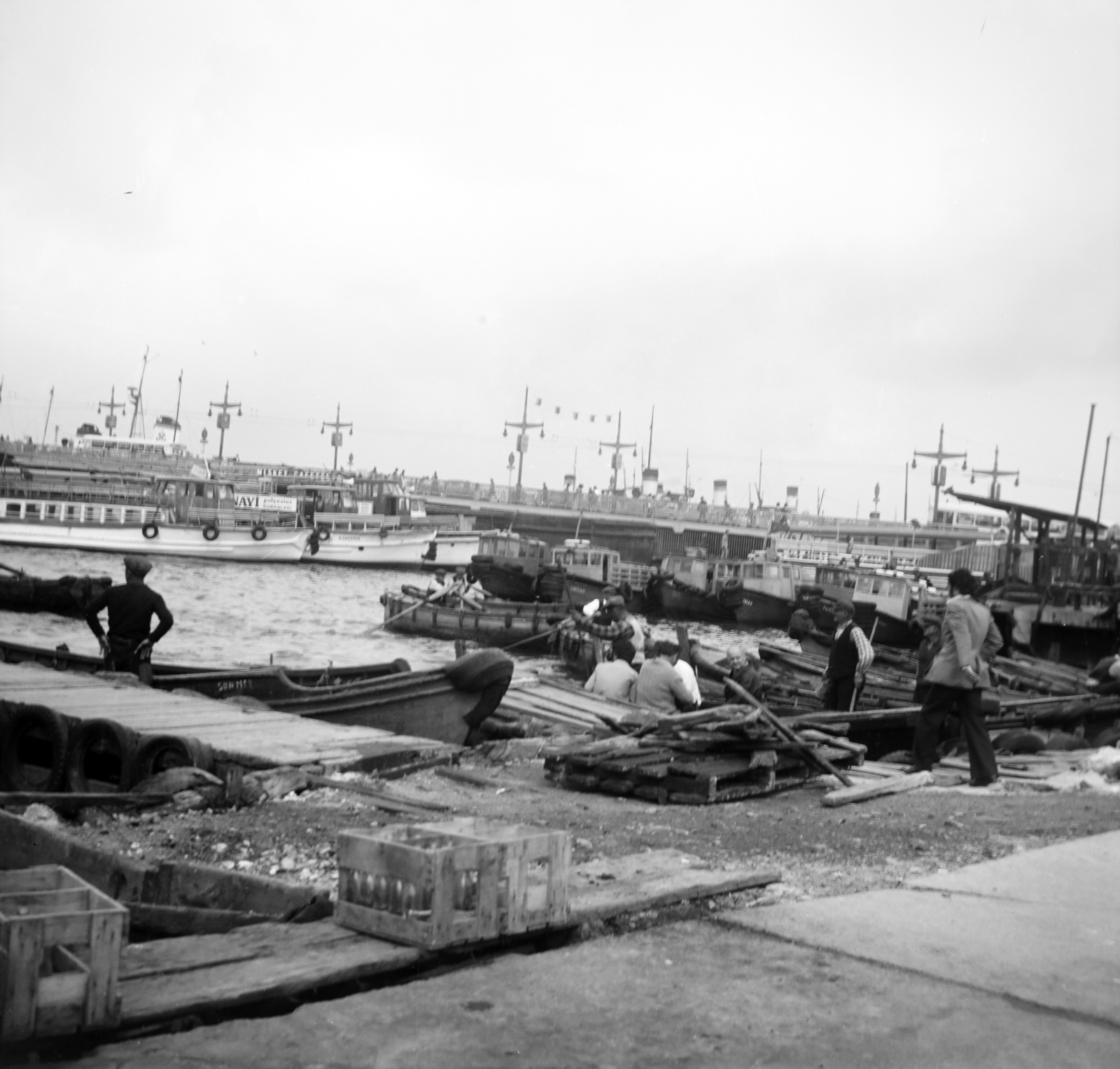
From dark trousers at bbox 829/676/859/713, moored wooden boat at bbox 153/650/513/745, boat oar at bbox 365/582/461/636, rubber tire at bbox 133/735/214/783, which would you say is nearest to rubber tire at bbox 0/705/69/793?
rubber tire at bbox 133/735/214/783

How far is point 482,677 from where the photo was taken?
11430 millimetres

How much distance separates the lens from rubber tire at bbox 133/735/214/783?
25.9ft

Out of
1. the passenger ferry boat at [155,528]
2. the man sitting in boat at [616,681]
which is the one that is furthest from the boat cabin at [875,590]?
the man sitting in boat at [616,681]

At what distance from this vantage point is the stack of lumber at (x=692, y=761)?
7.60m

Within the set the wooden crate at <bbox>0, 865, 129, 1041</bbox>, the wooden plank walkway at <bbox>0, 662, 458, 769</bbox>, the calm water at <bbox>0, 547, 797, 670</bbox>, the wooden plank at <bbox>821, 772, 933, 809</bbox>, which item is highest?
the wooden crate at <bbox>0, 865, 129, 1041</bbox>

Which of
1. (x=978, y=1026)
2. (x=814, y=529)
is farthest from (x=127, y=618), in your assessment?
(x=814, y=529)

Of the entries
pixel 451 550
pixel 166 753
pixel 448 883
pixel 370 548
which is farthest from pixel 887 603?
pixel 448 883

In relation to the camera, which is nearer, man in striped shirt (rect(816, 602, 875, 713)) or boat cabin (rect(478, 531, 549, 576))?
man in striped shirt (rect(816, 602, 875, 713))

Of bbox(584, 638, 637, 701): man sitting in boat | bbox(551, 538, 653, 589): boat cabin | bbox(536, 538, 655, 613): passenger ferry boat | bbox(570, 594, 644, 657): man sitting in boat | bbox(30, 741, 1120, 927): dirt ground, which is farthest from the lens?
bbox(551, 538, 653, 589): boat cabin

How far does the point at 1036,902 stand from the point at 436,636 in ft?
106

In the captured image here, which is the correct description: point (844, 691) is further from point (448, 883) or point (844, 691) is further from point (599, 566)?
point (599, 566)

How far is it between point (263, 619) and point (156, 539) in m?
27.0

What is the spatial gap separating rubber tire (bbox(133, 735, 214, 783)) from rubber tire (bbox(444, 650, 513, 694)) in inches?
142

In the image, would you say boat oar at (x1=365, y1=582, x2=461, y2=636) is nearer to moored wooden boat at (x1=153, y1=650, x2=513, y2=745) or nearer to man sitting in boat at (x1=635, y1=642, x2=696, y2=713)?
moored wooden boat at (x1=153, y1=650, x2=513, y2=745)
